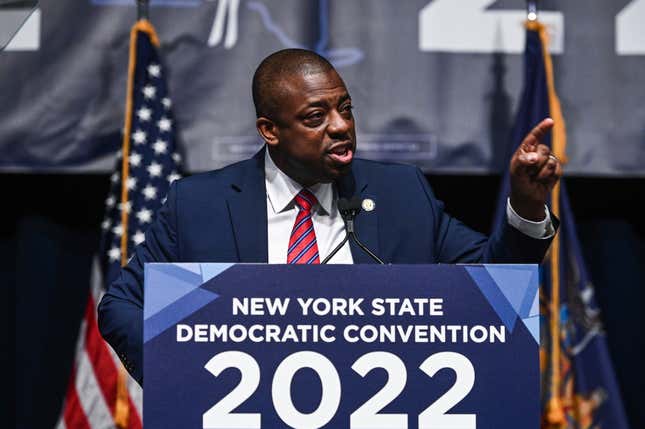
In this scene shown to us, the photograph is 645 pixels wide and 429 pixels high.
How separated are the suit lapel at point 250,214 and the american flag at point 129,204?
1.56 meters

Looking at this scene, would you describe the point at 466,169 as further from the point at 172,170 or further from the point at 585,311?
the point at 172,170

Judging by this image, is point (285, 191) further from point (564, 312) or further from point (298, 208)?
point (564, 312)

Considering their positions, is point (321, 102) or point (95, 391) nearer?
point (321, 102)

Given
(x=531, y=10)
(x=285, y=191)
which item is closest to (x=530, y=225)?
(x=285, y=191)

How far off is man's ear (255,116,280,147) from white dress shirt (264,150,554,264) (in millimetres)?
66

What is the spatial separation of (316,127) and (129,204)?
1753 mm

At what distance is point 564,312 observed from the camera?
12.6ft

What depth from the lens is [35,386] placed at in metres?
4.11

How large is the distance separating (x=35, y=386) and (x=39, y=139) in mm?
956

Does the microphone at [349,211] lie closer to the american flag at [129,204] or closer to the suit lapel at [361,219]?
the suit lapel at [361,219]

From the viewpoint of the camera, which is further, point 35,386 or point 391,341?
point 35,386

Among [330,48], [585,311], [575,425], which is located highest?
[330,48]

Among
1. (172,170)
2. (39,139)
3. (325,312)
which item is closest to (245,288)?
(325,312)

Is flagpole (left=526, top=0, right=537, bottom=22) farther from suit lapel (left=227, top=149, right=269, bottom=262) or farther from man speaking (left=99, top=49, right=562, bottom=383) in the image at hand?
suit lapel (left=227, top=149, right=269, bottom=262)
